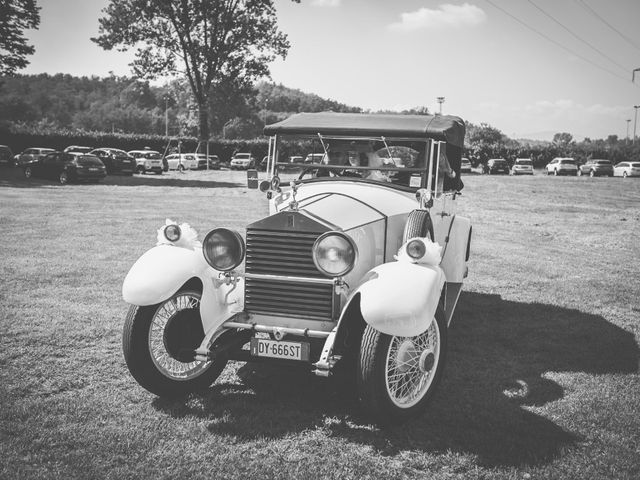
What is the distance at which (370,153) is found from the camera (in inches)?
213

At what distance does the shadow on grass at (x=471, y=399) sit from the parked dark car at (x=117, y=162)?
30179 mm

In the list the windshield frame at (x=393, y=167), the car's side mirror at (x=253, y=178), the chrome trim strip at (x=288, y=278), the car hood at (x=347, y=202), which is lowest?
the chrome trim strip at (x=288, y=278)

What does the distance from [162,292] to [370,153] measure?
2350mm

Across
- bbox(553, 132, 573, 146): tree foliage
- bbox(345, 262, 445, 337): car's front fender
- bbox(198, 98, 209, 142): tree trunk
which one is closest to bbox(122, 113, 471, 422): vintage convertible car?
bbox(345, 262, 445, 337): car's front fender

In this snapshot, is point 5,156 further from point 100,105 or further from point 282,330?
point 100,105

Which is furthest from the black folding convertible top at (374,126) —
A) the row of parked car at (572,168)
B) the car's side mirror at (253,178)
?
the row of parked car at (572,168)

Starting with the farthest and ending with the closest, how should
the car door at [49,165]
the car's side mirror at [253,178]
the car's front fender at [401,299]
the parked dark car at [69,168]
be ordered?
the car door at [49,165] < the parked dark car at [69,168] < the car's side mirror at [253,178] < the car's front fender at [401,299]

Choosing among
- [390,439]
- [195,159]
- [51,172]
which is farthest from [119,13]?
[390,439]

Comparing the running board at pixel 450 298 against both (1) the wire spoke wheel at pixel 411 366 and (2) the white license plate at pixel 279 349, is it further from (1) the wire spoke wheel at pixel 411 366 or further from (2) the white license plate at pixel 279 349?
(2) the white license plate at pixel 279 349

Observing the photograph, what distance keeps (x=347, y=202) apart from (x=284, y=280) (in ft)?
2.95

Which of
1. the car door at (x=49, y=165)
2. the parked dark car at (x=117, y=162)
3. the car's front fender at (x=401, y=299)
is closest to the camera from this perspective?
the car's front fender at (x=401, y=299)

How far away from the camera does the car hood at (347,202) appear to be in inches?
174

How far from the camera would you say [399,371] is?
396 centimetres

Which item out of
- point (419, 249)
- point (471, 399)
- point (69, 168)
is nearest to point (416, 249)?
point (419, 249)
